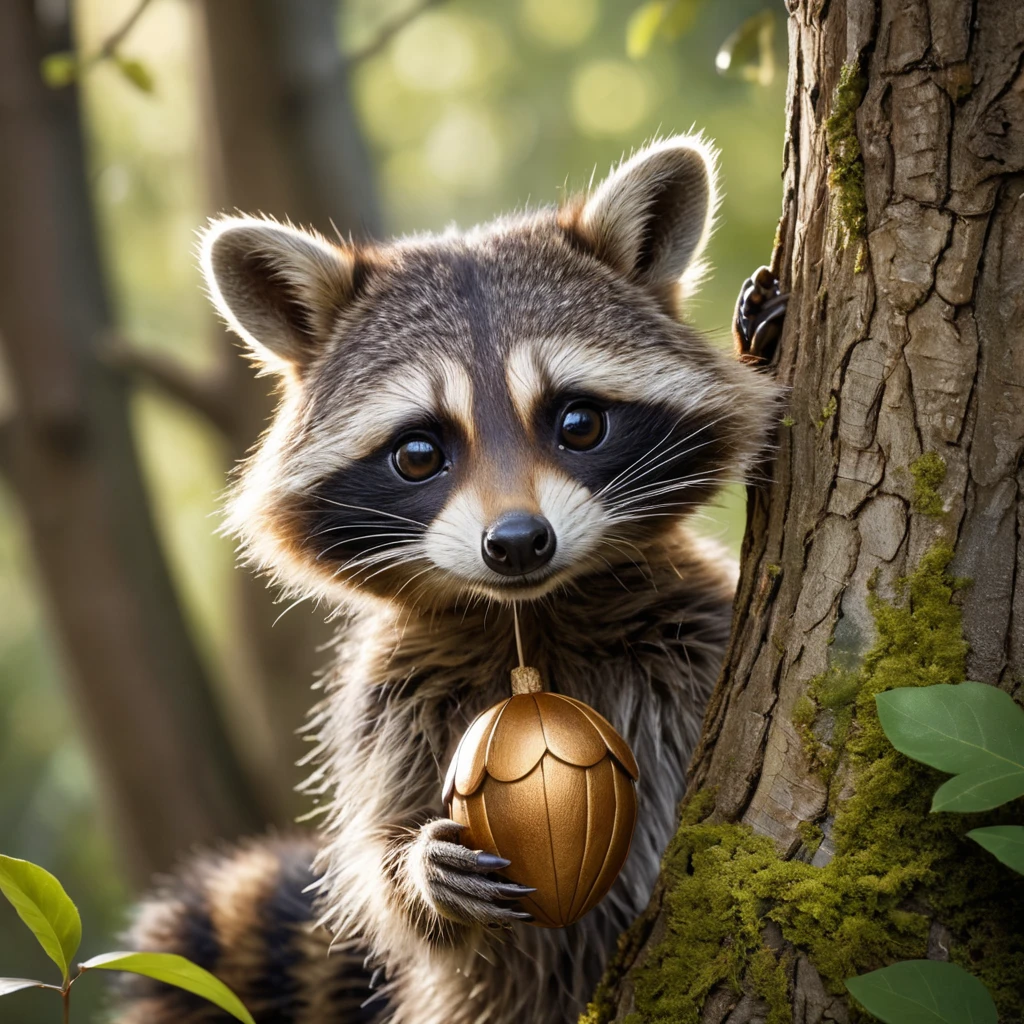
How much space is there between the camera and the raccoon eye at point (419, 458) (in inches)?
112

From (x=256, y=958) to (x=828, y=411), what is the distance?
2.52 meters

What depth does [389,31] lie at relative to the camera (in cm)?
475

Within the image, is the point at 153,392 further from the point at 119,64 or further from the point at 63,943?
the point at 63,943

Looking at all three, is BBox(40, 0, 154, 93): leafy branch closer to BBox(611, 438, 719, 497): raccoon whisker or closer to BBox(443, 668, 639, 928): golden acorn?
BBox(611, 438, 719, 497): raccoon whisker

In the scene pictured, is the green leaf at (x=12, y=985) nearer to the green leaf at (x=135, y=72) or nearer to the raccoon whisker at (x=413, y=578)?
the raccoon whisker at (x=413, y=578)

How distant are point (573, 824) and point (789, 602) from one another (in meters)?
0.56

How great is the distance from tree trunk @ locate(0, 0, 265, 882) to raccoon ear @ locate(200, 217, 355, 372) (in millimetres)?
3077

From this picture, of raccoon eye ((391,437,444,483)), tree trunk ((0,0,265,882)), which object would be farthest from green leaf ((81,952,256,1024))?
tree trunk ((0,0,265,882))

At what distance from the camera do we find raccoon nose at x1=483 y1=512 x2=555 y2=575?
2441 mm

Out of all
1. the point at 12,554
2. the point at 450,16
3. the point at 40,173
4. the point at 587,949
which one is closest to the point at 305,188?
the point at 40,173

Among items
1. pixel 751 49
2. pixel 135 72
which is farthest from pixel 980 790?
pixel 135 72

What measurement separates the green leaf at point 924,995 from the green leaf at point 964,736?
9.3 inches

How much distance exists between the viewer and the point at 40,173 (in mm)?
6082

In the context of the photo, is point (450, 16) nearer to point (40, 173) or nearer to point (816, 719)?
point (40, 173)
